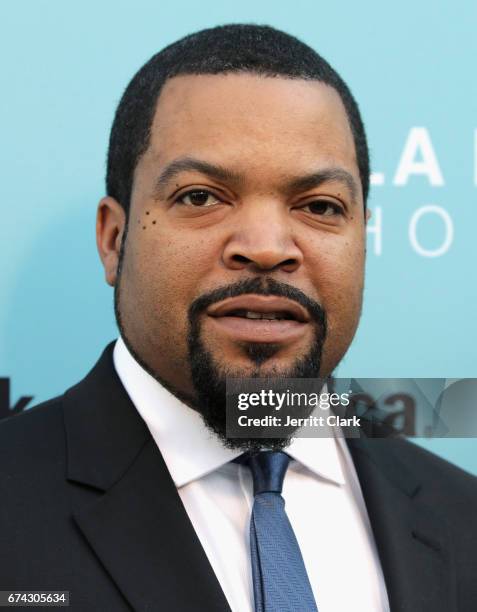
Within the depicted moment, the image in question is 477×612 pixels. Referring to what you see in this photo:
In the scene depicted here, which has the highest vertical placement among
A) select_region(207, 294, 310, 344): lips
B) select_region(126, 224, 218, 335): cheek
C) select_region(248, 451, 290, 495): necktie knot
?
select_region(126, 224, 218, 335): cheek

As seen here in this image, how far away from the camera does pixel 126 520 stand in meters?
1.62

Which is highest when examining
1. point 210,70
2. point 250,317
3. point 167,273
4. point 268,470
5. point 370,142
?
point 370,142

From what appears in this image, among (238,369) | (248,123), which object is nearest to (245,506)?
(238,369)

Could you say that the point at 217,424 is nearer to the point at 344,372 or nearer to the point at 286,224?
the point at 286,224

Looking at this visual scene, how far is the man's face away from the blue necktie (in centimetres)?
21

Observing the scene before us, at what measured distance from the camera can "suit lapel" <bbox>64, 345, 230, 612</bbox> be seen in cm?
154

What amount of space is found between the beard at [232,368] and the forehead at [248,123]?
0.82 ft

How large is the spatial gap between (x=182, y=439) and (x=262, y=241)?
0.45 m

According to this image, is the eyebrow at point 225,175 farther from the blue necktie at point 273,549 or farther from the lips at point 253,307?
the blue necktie at point 273,549

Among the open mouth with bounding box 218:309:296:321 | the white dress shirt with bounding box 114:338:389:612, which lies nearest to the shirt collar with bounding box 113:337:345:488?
the white dress shirt with bounding box 114:338:389:612

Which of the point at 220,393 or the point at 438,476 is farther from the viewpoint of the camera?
the point at 438,476

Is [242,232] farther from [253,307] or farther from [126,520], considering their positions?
[126,520]

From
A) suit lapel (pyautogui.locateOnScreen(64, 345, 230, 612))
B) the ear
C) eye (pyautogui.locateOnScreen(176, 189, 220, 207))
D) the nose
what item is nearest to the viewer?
suit lapel (pyautogui.locateOnScreen(64, 345, 230, 612))

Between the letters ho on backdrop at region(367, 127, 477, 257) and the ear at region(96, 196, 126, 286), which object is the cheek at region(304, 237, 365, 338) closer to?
the ear at region(96, 196, 126, 286)
